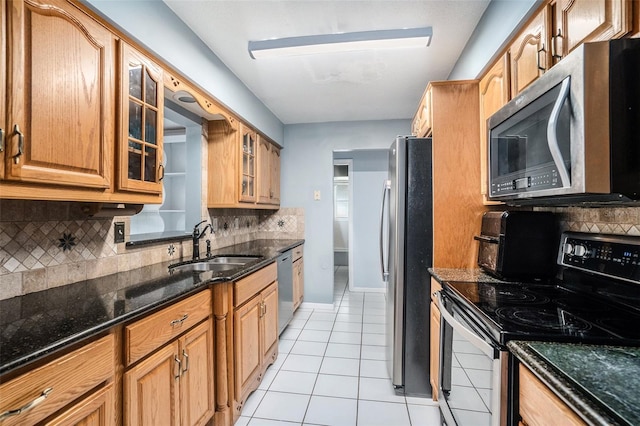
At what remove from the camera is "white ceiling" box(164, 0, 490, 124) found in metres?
1.66

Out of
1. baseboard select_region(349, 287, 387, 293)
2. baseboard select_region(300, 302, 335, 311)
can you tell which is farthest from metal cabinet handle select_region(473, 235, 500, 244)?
baseboard select_region(349, 287, 387, 293)

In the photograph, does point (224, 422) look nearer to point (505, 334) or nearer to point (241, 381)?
point (241, 381)

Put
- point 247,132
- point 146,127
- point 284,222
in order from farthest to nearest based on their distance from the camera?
point 284,222, point 247,132, point 146,127

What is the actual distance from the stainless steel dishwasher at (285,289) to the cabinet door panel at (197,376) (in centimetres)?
111

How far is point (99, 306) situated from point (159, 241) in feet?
3.07

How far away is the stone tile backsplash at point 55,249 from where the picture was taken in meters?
1.17

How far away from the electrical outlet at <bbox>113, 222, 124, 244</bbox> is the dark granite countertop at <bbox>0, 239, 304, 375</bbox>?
193mm

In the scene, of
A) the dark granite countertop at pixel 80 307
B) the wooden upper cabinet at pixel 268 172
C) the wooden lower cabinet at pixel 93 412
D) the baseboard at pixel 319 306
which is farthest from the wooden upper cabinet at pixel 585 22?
the baseboard at pixel 319 306

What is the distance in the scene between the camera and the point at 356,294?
439cm

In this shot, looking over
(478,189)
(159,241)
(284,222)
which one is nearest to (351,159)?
(284,222)

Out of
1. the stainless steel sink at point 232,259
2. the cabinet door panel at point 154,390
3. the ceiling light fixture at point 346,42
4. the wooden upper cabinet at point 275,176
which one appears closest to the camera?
the cabinet door panel at point 154,390

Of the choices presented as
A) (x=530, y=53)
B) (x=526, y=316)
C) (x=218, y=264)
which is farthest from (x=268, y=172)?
(x=526, y=316)

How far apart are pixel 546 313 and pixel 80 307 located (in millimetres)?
1727

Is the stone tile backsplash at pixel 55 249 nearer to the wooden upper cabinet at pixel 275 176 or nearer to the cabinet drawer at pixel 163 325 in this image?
the cabinet drawer at pixel 163 325
